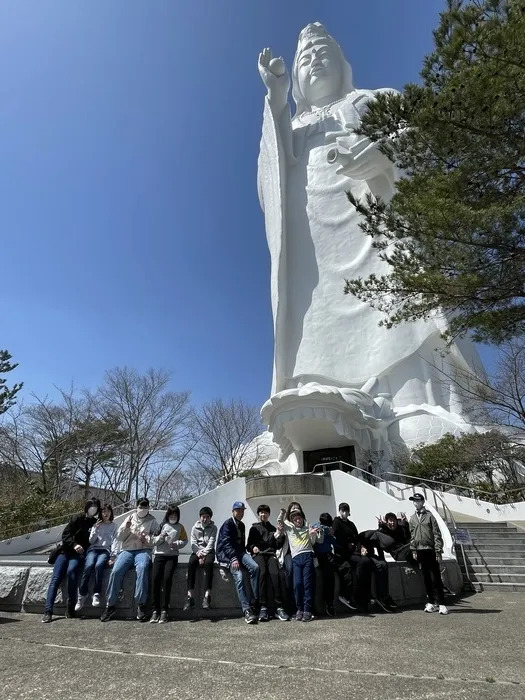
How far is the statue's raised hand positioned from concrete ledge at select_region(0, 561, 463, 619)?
2239 cm

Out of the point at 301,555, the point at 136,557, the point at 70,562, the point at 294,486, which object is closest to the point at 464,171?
the point at 301,555

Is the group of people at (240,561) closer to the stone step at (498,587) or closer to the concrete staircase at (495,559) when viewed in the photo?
the stone step at (498,587)

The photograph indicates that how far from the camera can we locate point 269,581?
15.1 feet

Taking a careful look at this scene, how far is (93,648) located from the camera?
3.30 meters

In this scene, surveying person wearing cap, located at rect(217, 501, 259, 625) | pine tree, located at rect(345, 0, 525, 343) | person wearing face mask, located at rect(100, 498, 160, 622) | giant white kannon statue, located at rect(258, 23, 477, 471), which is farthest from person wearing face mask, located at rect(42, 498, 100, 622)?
giant white kannon statue, located at rect(258, 23, 477, 471)

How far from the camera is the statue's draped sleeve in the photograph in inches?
870

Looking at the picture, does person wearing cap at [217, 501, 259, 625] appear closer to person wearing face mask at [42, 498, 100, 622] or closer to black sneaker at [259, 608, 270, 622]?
black sneaker at [259, 608, 270, 622]

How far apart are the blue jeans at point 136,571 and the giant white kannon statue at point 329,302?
1225 centimetres

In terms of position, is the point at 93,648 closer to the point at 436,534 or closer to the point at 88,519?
the point at 88,519

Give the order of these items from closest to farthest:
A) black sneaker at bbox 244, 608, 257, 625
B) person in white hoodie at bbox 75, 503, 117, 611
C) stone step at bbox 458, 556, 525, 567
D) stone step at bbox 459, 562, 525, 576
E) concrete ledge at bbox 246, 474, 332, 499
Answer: black sneaker at bbox 244, 608, 257, 625 < person in white hoodie at bbox 75, 503, 117, 611 < stone step at bbox 459, 562, 525, 576 < stone step at bbox 458, 556, 525, 567 < concrete ledge at bbox 246, 474, 332, 499

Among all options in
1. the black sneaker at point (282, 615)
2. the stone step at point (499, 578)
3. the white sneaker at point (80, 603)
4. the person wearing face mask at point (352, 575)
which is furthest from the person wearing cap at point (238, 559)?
the stone step at point (499, 578)

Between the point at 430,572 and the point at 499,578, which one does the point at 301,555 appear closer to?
the point at 430,572

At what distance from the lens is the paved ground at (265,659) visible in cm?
242

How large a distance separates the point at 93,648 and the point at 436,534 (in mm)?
3698
